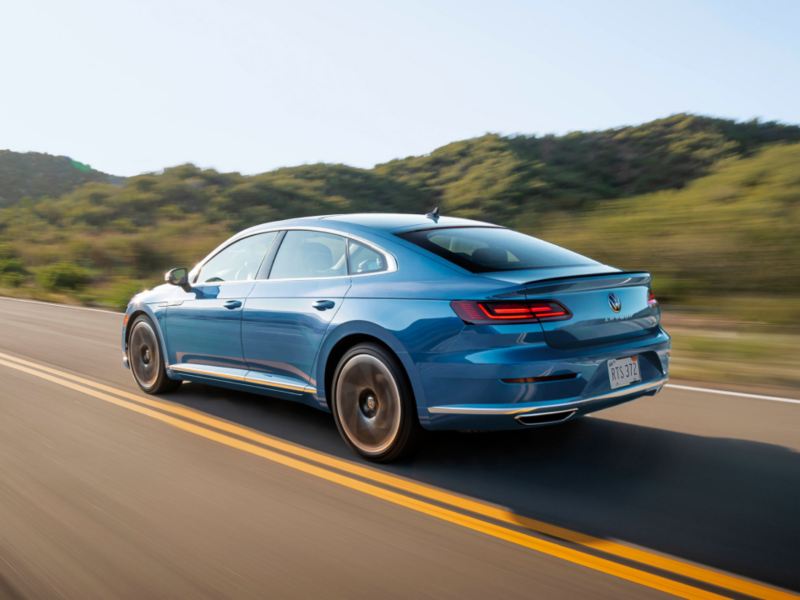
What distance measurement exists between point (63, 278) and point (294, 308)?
1984cm

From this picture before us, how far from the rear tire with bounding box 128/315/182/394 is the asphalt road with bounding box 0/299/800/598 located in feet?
1.73

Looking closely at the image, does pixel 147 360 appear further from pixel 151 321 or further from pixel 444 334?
pixel 444 334

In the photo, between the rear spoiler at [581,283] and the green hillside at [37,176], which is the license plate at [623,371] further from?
the green hillside at [37,176]

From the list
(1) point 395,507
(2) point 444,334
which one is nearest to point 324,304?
(2) point 444,334

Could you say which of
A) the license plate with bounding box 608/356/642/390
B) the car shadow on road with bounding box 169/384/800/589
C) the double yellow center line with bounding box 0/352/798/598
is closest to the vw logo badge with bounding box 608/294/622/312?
the license plate with bounding box 608/356/642/390

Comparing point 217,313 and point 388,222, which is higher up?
point 388,222

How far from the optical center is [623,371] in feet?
14.6

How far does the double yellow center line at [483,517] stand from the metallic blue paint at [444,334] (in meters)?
0.37

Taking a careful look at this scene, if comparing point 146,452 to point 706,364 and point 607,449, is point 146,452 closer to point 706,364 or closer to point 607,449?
point 607,449

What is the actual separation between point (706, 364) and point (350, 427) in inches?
181

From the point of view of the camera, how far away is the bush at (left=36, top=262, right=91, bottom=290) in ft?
74.8

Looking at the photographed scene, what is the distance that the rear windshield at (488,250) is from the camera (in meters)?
4.59

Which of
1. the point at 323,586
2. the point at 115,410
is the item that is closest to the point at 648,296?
the point at 323,586

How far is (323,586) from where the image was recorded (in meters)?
3.16
